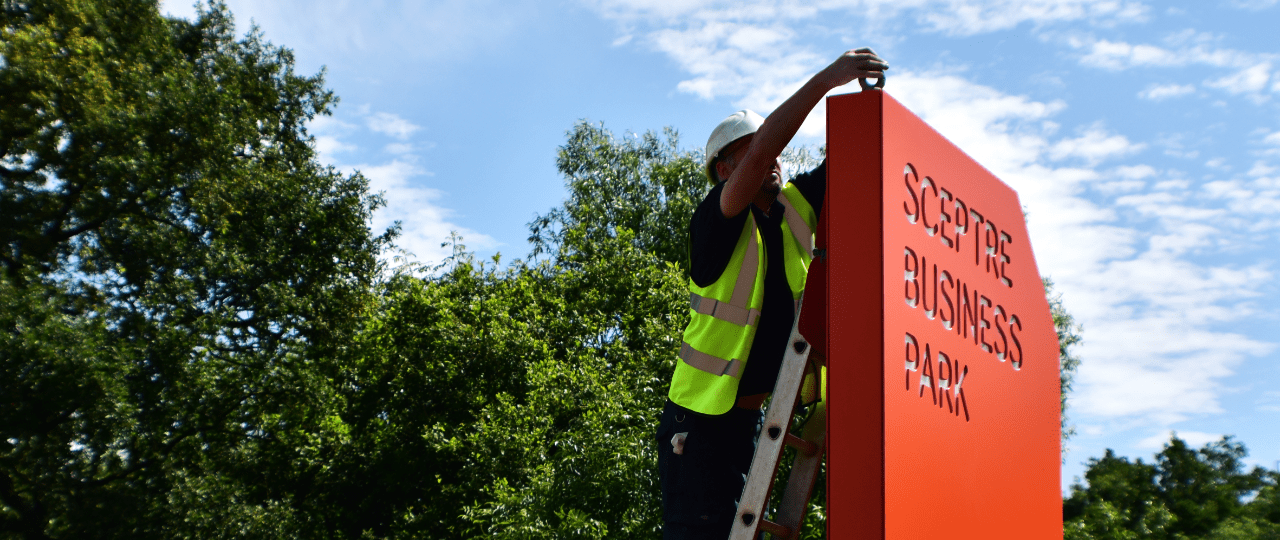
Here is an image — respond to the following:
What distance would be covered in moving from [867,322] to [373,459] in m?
18.2

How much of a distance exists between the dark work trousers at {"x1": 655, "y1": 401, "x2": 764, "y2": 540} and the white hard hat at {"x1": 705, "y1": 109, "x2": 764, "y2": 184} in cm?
77

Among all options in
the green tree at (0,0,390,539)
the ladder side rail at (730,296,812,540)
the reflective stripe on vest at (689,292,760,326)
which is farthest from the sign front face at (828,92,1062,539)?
the green tree at (0,0,390,539)

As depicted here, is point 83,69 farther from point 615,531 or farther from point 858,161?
point 858,161

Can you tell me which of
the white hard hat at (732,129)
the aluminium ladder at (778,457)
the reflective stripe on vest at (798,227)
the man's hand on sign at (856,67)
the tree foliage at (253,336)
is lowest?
the aluminium ladder at (778,457)

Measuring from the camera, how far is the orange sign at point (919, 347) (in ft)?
6.87

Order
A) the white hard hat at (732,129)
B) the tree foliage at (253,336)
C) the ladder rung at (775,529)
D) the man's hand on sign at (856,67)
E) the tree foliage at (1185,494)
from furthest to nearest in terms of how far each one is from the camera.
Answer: the tree foliage at (1185,494) < the tree foliage at (253,336) < the white hard hat at (732,129) < the ladder rung at (775,529) < the man's hand on sign at (856,67)

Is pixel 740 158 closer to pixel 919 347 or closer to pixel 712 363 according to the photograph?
pixel 712 363

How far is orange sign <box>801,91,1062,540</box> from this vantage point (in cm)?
209

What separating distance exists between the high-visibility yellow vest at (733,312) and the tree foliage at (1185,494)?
19668 millimetres

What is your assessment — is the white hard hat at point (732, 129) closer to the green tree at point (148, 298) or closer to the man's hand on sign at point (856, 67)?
the man's hand on sign at point (856, 67)

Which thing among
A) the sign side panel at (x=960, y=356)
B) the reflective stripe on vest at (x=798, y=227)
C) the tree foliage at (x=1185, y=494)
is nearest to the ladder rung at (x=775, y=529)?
the sign side panel at (x=960, y=356)

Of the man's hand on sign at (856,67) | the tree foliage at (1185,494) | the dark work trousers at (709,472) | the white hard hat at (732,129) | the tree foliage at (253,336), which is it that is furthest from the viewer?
the tree foliage at (1185,494)

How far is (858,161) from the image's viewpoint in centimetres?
223

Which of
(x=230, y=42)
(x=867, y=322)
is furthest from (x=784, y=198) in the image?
(x=230, y=42)
